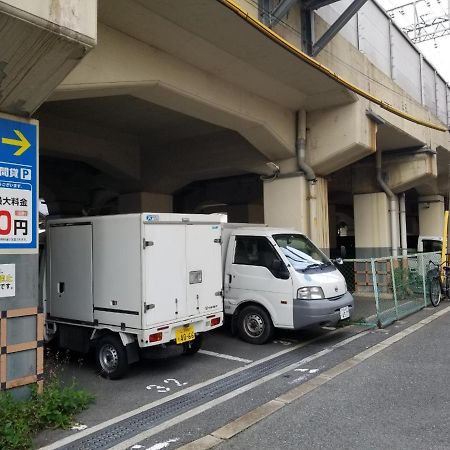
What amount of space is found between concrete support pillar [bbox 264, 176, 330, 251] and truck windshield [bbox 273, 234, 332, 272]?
7.97ft

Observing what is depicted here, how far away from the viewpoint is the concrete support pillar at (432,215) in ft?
71.5

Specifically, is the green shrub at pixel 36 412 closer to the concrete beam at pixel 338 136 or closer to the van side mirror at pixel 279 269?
the van side mirror at pixel 279 269

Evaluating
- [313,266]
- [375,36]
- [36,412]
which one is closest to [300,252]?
[313,266]

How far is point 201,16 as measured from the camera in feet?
21.5

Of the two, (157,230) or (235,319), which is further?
(235,319)

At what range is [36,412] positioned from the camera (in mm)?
4375

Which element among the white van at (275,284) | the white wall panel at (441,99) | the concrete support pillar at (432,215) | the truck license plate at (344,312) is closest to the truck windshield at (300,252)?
the white van at (275,284)

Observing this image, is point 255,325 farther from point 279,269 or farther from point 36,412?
point 36,412

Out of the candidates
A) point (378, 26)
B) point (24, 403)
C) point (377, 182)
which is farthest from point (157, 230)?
point (377, 182)

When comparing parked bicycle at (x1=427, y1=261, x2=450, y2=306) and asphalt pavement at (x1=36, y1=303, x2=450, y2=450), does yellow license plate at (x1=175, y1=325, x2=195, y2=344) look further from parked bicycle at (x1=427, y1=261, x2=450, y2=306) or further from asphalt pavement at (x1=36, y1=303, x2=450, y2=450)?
parked bicycle at (x1=427, y1=261, x2=450, y2=306)

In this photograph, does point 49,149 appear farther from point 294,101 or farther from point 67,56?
point 67,56

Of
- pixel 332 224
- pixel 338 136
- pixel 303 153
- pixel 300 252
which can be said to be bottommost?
pixel 300 252

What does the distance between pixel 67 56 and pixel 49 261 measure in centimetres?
354

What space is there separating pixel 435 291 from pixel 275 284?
577 cm
